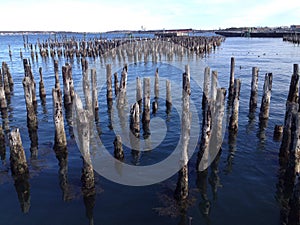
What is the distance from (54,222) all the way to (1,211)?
230 centimetres

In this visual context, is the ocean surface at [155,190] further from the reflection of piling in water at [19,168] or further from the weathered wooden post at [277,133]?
the weathered wooden post at [277,133]

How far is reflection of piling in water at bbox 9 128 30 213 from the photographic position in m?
11.3

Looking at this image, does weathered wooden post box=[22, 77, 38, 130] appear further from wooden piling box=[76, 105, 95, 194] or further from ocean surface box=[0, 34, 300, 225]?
wooden piling box=[76, 105, 95, 194]

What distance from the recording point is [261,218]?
10.0 m

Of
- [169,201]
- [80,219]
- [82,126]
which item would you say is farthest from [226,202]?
[82,126]

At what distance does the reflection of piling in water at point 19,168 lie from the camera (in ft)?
37.2

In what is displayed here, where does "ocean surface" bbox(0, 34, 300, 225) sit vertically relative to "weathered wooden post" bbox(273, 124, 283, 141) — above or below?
below

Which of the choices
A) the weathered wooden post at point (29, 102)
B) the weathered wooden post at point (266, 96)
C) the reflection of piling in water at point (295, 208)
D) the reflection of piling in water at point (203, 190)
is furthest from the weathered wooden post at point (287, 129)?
the weathered wooden post at point (29, 102)

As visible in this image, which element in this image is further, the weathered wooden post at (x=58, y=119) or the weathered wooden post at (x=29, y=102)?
the weathered wooden post at (x=29, y=102)

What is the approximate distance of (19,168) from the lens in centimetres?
1241

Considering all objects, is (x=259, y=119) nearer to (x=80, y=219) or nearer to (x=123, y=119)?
(x=123, y=119)

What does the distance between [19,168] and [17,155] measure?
69cm

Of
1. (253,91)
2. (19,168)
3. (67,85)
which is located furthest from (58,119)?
(253,91)

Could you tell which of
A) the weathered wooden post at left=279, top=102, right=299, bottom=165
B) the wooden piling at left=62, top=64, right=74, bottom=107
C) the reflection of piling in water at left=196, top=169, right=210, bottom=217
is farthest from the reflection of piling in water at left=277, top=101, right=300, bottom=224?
the wooden piling at left=62, top=64, right=74, bottom=107
